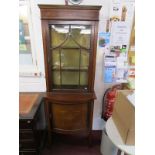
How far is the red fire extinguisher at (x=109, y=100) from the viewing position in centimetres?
189

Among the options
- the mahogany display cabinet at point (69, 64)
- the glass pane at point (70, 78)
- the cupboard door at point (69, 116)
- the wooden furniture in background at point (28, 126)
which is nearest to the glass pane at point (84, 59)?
the mahogany display cabinet at point (69, 64)

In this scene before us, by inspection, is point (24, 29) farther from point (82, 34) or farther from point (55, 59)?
point (82, 34)

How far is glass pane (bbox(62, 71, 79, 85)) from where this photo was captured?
1749 mm

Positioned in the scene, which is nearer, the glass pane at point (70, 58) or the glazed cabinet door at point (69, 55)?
the glazed cabinet door at point (69, 55)

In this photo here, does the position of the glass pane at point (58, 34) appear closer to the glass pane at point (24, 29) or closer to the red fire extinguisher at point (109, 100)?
the glass pane at point (24, 29)

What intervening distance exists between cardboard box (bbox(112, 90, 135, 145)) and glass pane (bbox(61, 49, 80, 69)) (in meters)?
0.60

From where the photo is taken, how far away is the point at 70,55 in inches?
65.9

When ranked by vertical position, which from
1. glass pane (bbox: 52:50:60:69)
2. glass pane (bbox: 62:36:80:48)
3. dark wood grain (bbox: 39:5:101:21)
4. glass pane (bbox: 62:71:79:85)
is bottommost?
glass pane (bbox: 62:71:79:85)

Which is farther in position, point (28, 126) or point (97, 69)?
point (97, 69)

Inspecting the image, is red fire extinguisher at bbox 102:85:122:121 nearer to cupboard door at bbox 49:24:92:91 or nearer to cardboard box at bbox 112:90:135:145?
cupboard door at bbox 49:24:92:91

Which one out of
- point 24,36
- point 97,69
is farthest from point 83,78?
point 24,36

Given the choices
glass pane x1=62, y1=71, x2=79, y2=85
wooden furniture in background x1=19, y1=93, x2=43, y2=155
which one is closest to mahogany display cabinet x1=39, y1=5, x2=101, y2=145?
glass pane x1=62, y1=71, x2=79, y2=85

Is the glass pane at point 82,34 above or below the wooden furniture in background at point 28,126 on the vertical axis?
above

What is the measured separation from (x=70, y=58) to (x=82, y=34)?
285 mm
